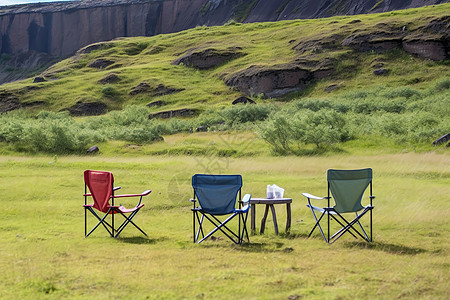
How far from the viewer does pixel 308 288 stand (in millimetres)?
7949

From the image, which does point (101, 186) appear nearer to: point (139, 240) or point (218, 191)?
point (139, 240)

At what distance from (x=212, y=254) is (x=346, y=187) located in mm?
3022

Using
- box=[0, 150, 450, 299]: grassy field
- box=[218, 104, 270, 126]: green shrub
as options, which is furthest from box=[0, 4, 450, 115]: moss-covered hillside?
box=[0, 150, 450, 299]: grassy field

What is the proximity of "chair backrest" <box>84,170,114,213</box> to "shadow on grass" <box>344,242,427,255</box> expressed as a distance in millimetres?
4805

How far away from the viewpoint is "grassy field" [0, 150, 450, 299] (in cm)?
799

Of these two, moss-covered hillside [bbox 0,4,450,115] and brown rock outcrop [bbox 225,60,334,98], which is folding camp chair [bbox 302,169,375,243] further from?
brown rock outcrop [bbox 225,60,334,98]

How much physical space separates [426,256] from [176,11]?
504 ft

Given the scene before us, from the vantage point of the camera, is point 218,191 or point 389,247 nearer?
point 389,247

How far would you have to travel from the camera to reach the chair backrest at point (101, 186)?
11.7 m

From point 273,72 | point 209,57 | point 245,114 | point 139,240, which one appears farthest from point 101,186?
point 209,57

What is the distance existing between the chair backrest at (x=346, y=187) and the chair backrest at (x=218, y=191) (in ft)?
6.13

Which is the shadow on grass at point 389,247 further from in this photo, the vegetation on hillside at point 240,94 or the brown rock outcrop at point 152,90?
the brown rock outcrop at point 152,90

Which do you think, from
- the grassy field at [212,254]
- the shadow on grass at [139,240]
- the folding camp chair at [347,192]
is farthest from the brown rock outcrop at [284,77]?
the folding camp chair at [347,192]

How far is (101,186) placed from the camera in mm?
11883
